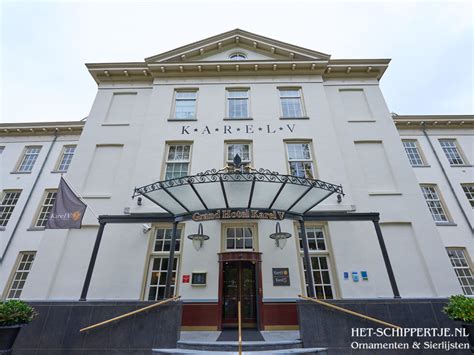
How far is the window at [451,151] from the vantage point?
45.9ft

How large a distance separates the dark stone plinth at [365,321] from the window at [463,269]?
25.8 feet

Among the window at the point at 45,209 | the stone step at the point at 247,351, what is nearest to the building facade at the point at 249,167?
the window at the point at 45,209

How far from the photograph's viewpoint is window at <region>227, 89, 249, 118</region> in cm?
1101

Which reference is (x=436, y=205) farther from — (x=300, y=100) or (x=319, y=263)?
(x=300, y=100)

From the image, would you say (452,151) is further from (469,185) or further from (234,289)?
(234,289)

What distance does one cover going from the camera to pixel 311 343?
17.9 ft

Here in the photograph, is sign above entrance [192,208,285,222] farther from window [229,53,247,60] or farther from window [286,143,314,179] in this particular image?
window [229,53,247,60]

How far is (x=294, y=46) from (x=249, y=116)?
5.28 m

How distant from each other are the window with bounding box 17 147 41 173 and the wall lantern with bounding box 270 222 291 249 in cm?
1624

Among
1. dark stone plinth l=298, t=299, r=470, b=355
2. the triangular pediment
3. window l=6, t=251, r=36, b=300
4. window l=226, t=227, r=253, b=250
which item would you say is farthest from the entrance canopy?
window l=6, t=251, r=36, b=300

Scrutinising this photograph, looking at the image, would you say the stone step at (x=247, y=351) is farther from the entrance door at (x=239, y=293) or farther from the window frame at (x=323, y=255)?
the window frame at (x=323, y=255)

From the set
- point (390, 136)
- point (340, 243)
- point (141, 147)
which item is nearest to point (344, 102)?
point (390, 136)

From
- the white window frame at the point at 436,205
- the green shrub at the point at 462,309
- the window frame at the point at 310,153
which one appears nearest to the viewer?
the green shrub at the point at 462,309

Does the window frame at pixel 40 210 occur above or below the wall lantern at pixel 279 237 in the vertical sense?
above
